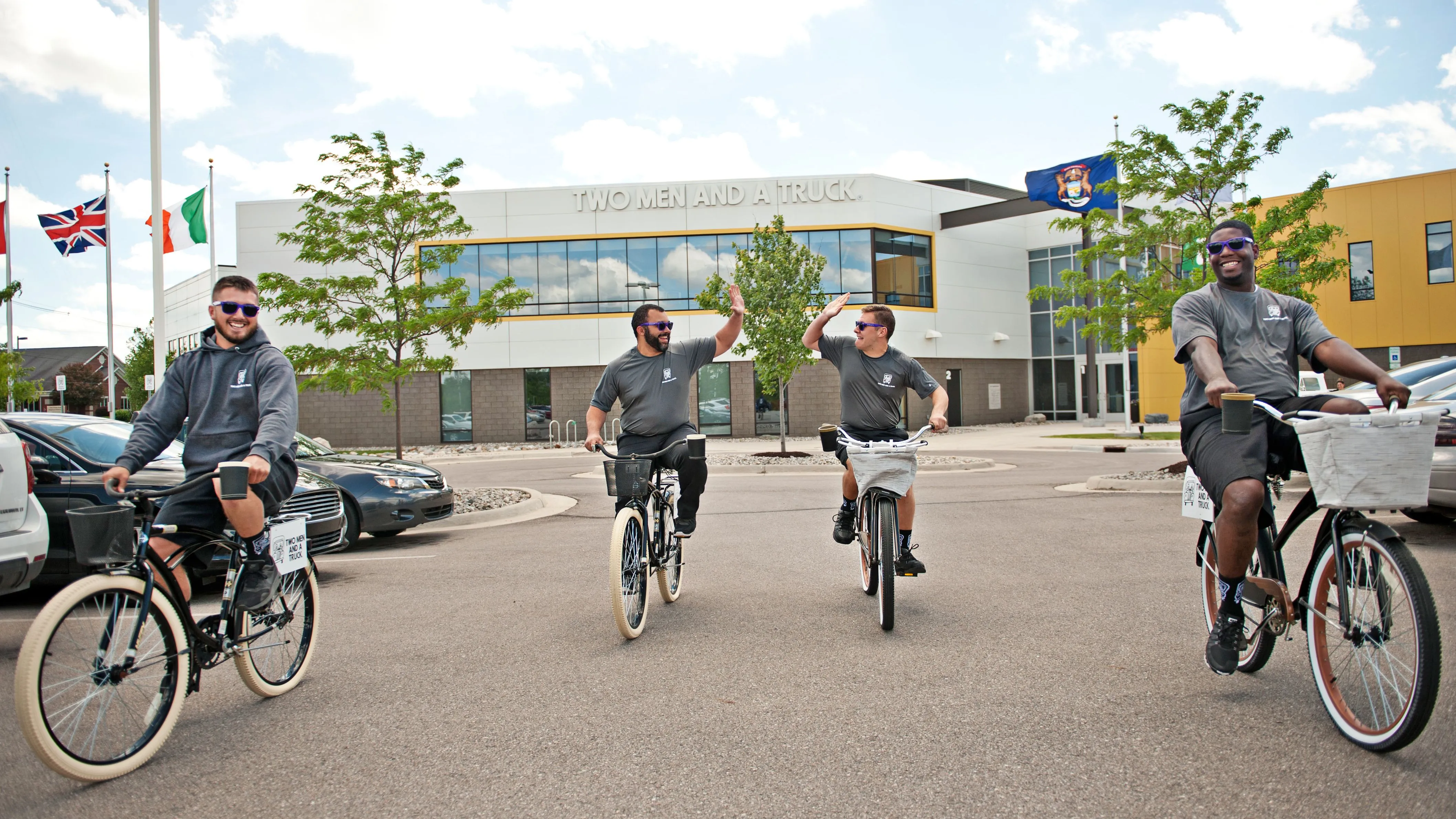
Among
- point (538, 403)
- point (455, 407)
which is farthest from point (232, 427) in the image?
point (455, 407)

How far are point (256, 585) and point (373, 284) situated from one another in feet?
36.9

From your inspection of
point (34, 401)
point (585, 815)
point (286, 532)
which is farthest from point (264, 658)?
point (34, 401)

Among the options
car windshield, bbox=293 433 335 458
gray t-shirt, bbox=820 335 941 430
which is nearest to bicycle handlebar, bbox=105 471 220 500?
gray t-shirt, bbox=820 335 941 430

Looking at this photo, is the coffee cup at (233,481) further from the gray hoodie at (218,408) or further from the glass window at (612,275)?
the glass window at (612,275)

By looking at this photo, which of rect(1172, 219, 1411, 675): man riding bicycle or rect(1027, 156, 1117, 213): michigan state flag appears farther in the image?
rect(1027, 156, 1117, 213): michigan state flag

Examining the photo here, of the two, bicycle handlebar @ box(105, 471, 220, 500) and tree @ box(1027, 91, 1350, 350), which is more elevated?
tree @ box(1027, 91, 1350, 350)

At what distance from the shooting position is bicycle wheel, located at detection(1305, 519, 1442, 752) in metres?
3.02

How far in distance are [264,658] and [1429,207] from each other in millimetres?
40308

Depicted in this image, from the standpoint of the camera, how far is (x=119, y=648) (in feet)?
11.2

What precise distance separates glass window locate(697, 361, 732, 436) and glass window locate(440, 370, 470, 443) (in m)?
8.86

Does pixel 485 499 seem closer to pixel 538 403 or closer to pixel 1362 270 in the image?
pixel 538 403

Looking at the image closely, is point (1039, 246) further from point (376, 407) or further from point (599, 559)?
point (599, 559)

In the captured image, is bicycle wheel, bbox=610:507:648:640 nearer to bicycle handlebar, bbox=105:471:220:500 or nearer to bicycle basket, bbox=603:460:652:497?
bicycle basket, bbox=603:460:652:497

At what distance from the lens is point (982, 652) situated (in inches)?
190
